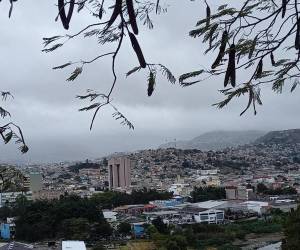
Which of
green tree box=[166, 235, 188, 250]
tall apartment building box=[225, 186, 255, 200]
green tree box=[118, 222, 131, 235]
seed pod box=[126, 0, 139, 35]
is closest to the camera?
seed pod box=[126, 0, 139, 35]

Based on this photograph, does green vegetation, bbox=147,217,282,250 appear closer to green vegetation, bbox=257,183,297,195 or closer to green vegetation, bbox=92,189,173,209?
green vegetation, bbox=92,189,173,209

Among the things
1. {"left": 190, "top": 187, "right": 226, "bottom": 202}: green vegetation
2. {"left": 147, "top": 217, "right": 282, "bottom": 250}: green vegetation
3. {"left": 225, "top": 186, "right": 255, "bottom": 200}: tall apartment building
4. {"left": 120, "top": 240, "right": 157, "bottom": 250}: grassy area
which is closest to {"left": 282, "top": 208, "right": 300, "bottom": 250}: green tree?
{"left": 147, "top": 217, "right": 282, "bottom": 250}: green vegetation

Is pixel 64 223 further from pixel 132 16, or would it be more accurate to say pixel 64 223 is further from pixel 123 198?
pixel 132 16

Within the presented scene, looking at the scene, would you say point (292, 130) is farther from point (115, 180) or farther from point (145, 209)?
point (145, 209)

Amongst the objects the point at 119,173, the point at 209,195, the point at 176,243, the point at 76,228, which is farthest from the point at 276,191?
the point at 176,243

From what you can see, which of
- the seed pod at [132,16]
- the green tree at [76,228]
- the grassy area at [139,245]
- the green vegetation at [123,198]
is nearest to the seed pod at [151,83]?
the seed pod at [132,16]

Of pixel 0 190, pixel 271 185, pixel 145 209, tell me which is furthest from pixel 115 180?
pixel 0 190

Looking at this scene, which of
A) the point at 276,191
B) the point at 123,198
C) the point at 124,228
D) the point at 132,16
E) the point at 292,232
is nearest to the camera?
the point at 132,16

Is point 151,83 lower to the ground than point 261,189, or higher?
higher
